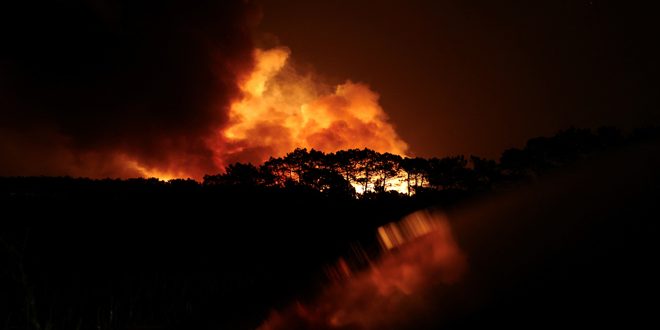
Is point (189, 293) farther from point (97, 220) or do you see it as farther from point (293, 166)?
point (293, 166)

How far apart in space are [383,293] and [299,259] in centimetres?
733

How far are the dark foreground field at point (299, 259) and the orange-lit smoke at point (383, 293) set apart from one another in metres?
0.09

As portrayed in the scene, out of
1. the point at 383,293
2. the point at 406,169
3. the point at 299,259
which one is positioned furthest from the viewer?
the point at 406,169

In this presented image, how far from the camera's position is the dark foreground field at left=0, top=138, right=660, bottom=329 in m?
2.04

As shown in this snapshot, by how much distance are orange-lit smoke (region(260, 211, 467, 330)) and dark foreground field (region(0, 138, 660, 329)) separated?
0.30 ft

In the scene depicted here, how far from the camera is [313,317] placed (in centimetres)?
321

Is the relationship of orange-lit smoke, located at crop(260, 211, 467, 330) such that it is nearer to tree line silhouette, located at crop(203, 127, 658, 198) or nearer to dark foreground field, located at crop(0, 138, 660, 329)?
dark foreground field, located at crop(0, 138, 660, 329)

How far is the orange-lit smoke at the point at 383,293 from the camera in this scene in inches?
109

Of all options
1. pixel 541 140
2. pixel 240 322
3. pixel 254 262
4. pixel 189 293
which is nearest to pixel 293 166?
pixel 541 140

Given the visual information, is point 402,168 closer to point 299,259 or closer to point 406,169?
point 406,169

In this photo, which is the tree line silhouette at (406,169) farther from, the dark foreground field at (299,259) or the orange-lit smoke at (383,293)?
the orange-lit smoke at (383,293)

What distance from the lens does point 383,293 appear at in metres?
3.19

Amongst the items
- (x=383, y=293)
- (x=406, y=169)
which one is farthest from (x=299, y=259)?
(x=406, y=169)

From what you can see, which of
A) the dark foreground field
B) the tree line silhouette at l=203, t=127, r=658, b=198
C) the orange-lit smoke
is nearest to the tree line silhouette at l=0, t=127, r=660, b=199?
the tree line silhouette at l=203, t=127, r=658, b=198
